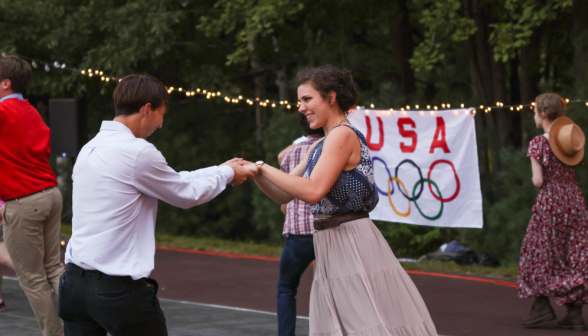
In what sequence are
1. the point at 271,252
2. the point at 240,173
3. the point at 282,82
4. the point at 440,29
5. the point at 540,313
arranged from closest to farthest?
the point at 240,173
the point at 540,313
the point at 440,29
the point at 271,252
the point at 282,82

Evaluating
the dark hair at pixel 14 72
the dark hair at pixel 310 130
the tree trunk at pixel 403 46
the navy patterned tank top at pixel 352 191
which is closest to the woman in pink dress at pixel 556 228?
the dark hair at pixel 310 130

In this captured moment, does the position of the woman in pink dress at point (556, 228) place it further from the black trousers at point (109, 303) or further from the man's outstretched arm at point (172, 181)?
the black trousers at point (109, 303)

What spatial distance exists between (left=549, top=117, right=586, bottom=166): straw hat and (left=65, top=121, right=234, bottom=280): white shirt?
385cm

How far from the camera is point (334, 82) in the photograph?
3.39m

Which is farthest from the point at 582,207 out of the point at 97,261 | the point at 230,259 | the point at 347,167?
the point at 230,259

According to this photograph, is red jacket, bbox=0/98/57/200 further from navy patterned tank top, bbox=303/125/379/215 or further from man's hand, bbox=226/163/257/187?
navy patterned tank top, bbox=303/125/379/215

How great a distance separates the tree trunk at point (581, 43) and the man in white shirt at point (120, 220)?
7193 millimetres

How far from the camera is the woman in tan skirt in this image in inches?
124

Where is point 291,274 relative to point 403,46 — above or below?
below

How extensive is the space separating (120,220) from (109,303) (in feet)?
1.05

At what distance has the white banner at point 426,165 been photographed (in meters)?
8.29

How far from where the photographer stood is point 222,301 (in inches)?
285

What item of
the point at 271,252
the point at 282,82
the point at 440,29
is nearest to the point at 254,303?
the point at 271,252

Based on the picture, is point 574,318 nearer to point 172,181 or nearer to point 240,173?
point 240,173
